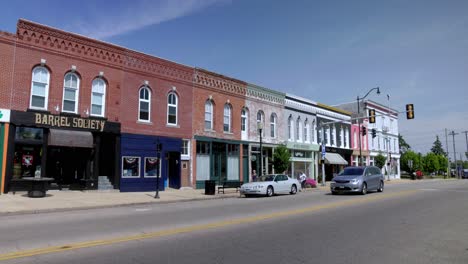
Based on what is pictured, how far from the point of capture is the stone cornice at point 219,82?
29.2 meters

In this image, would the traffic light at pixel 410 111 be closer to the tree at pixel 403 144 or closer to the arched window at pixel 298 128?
the arched window at pixel 298 128

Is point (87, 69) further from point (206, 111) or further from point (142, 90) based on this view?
point (206, 111)

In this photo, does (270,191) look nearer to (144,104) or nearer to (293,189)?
A: (293,189)

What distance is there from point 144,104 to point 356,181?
579 inches

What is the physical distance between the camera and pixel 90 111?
2284 cm

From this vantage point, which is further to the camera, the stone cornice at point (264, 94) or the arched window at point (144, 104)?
the stone cornice at point (264, 94)

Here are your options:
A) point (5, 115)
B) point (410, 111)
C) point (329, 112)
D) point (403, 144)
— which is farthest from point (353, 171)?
point (403, 144)

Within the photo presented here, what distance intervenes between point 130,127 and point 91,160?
10.7 feet

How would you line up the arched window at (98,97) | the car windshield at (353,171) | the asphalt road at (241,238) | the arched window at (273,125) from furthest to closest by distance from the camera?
the arched window at (273,125)
the arched window at (98,97)
the car windshield at (353,171)
the asphalt road at (241,238)

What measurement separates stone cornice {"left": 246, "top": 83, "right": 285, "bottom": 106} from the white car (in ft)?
37.1

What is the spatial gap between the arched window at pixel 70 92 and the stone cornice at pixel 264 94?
1523cm

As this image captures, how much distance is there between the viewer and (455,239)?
8797 mm

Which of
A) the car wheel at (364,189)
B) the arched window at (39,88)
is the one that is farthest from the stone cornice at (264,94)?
the arched window at (39,88)

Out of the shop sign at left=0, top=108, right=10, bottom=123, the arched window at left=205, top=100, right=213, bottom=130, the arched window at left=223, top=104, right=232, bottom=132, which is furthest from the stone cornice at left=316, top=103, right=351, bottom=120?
the shop sign at left=0, top=108, right=10, bottom=123
